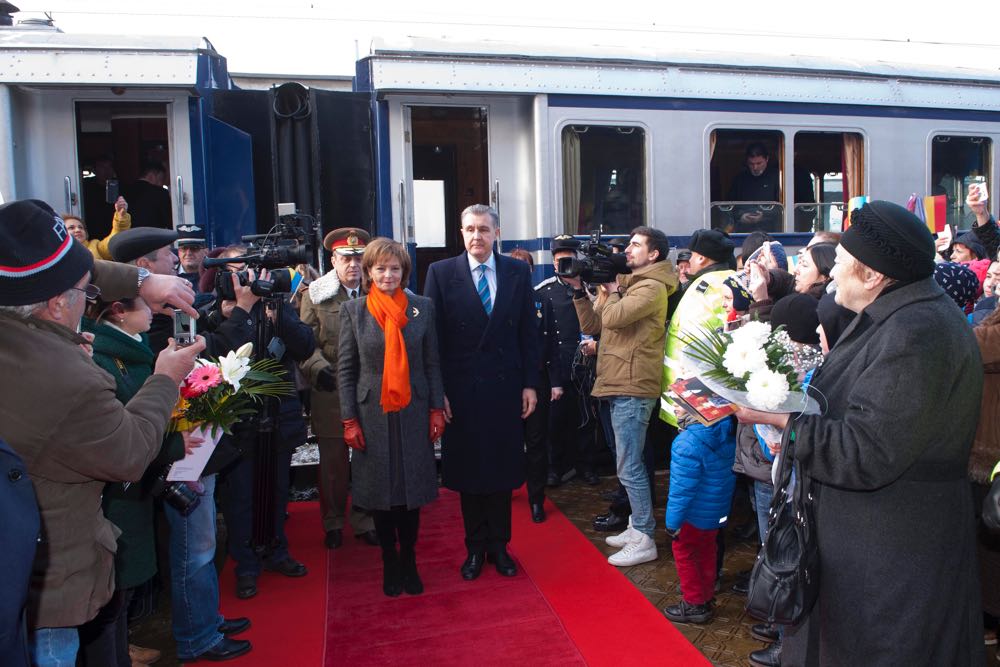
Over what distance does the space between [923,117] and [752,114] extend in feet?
6.15

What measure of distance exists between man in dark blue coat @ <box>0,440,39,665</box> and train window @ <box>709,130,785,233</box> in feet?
20.1

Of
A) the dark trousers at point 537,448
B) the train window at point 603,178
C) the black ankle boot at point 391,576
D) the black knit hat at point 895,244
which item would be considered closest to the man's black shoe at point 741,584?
the dark trousers at point 537,448

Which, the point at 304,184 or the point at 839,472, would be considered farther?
the point at 304,184

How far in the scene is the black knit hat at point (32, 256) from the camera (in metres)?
1.79

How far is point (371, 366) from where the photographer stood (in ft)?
12.7

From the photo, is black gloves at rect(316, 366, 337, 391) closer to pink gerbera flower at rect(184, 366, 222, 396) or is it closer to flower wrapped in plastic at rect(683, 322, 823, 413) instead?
pink gerbera flower at rect(184, 366, 222, 396)

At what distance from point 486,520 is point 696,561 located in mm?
1156

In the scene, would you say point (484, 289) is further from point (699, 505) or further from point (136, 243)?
point (136, 243)

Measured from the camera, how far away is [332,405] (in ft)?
14.9

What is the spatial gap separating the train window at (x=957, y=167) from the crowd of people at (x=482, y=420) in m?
1.74

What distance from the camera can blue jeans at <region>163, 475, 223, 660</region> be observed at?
3.24 metres

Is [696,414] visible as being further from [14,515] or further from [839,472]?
[14,515]

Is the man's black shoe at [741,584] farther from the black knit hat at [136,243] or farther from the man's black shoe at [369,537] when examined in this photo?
the black knit hat at [136,243]

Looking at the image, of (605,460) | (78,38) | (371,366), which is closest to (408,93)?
(78,38)
